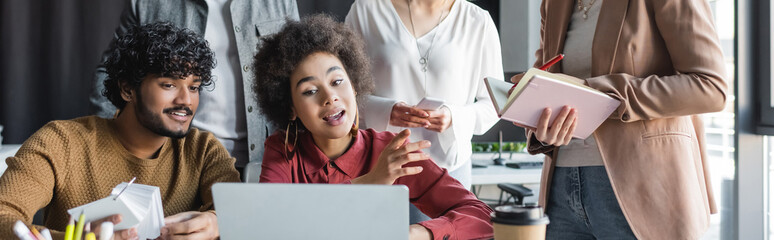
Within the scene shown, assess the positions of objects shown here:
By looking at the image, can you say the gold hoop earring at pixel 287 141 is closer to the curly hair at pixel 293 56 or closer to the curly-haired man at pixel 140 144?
the curly hair at pixel 293 56

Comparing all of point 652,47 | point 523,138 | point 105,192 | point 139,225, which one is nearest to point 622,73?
point 652,47

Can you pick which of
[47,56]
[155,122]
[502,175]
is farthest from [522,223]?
[47,56]

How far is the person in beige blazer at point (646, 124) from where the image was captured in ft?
3.75

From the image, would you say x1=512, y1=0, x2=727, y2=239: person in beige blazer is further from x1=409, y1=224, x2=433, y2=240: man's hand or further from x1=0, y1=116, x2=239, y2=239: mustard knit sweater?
x1=0, y1=116, x2=239, y2=239: mustard knit sweater

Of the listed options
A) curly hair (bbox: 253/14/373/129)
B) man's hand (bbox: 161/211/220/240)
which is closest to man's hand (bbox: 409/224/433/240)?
man's hand (bbox: 161/211/220/240)

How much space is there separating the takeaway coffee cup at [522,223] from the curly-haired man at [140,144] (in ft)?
2.58

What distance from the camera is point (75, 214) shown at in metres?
0.84

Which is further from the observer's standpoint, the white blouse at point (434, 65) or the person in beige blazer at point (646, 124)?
the white blouse at point (434, 65)

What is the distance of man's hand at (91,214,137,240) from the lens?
0.85 meters

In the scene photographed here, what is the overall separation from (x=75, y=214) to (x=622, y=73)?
1025mm

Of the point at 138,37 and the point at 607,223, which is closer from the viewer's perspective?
the point at 607,223

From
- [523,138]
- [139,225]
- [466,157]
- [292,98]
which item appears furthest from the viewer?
[523,138]

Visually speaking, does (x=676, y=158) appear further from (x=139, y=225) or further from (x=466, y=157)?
(x=139, y=225)

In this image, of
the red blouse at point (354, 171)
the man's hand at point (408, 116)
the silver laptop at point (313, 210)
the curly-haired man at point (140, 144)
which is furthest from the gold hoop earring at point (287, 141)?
the silver laptop at point (313, 210)
